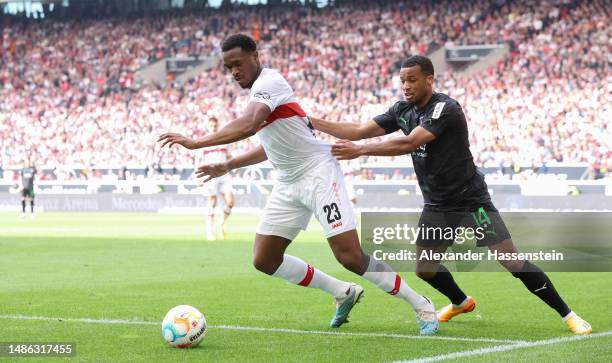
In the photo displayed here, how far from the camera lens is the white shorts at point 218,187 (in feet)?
71.4

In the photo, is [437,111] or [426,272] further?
[426,272]

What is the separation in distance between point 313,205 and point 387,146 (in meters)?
0.82

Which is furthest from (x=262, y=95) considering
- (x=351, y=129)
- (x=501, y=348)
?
(x=501, y=348)

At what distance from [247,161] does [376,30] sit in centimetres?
3942

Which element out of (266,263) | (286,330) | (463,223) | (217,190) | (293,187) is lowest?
(217,190)

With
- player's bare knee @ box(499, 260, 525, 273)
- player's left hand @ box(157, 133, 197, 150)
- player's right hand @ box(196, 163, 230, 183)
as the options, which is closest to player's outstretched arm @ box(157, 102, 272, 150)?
player's left hand @ box(157, 133, 197, 150)

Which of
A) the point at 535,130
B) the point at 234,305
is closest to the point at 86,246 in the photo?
the point at 234,305

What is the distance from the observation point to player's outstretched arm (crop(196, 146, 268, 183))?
818cm

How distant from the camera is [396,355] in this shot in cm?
720

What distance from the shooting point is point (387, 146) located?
7879mm

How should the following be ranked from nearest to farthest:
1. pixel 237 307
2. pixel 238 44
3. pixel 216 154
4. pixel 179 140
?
pixel 179 140
pixel 238 44
pixel 237 307
pixel 216 154

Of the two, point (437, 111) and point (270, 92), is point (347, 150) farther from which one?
point (437, 111)

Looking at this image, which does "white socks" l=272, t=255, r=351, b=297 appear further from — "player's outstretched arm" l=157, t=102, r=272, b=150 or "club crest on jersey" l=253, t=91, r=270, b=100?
"club crest on jersey" l=253, t=91, r=270, b=100

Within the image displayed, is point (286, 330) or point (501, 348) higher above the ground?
point (501, 348)
